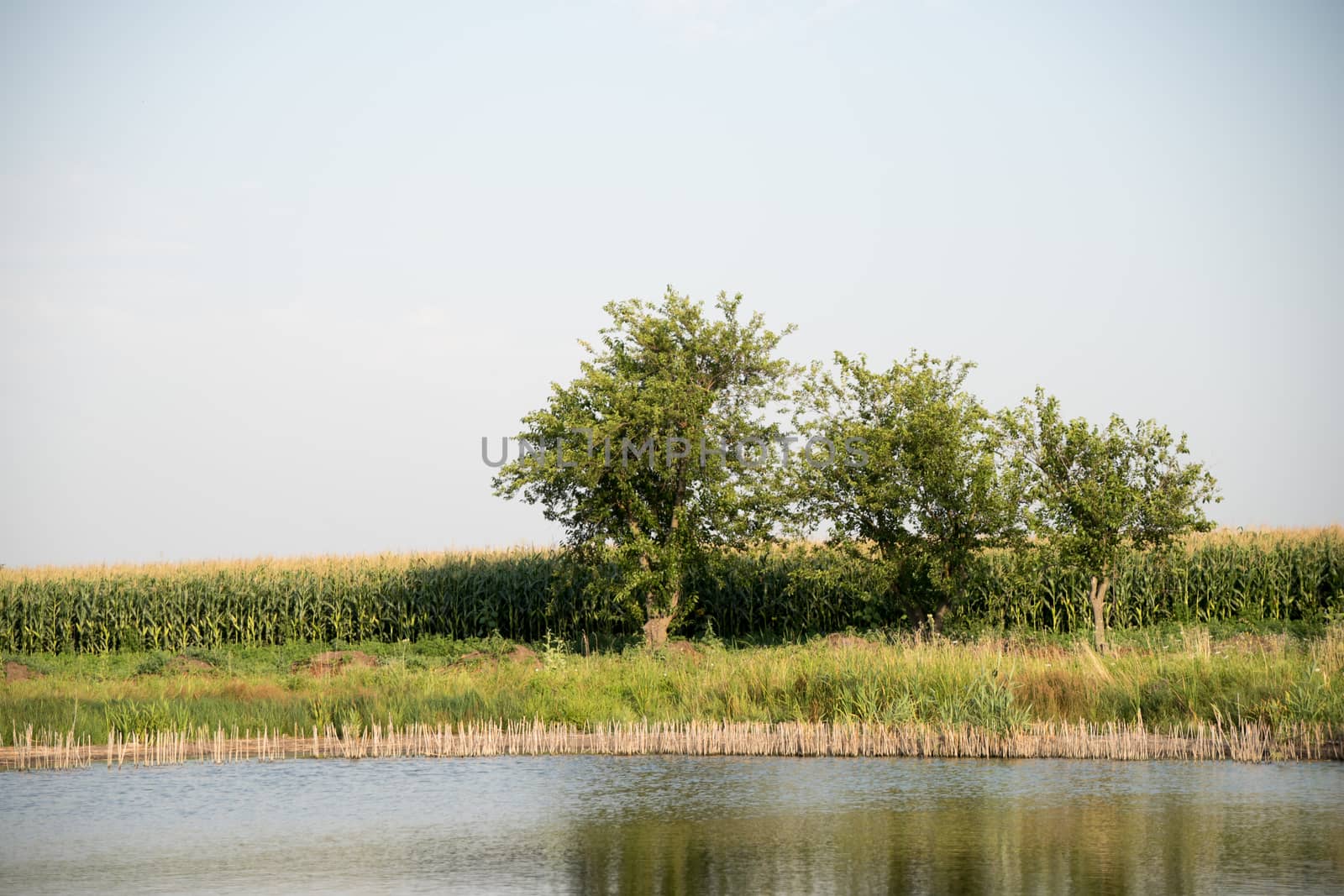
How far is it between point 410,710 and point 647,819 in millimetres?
9539

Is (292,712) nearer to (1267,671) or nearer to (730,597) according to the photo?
(1267,671)

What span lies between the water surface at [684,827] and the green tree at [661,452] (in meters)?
18.1

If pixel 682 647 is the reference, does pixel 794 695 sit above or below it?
above

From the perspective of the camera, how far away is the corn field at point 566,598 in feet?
140

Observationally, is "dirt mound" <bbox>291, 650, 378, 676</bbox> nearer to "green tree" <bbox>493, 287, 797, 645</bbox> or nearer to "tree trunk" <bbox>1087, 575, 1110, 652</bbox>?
"green tree" <bbox>493, 287, 797, 645</bbox>

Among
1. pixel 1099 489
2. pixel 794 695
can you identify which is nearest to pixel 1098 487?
pixel 1099 489

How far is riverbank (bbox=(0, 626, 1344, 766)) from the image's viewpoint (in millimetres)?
20672

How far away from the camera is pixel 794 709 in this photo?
2336 centimetres

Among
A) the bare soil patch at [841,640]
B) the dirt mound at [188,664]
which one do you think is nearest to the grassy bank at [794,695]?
the bare soil patch at [841,640]

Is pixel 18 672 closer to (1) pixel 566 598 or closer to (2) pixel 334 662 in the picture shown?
(2) pixel 334 662

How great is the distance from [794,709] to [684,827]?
8056 mm

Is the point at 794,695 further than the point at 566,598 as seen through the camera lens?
No

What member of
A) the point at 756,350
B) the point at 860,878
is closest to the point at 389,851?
the point at 860,878

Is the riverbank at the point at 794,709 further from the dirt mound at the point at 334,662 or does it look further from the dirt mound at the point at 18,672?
the dirt mound at the point at 18,672
